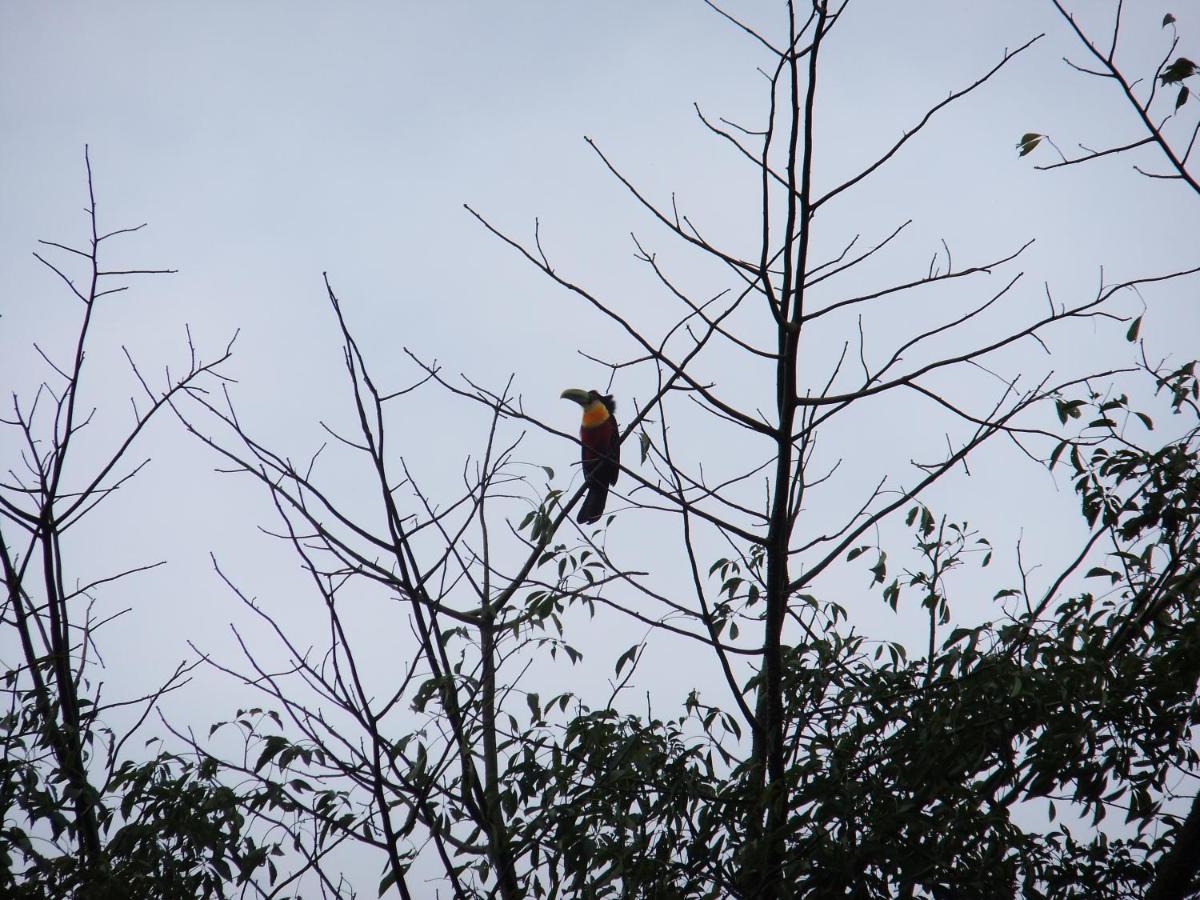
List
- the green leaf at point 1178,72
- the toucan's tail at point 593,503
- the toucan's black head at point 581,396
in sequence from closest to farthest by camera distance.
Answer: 1. the green leaf at point 1178,72
2. the toucan's tail at point 593,503
3. the toucan's black head at point 581,396

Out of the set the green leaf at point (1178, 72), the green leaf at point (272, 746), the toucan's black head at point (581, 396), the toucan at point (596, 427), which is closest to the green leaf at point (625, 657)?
the green leaf at point (272, 746)

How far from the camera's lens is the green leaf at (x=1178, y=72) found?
1.78 metres

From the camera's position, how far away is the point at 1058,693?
2098 millimetres

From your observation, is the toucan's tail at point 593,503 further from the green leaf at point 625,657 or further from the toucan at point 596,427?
the green leaf at point 625,657

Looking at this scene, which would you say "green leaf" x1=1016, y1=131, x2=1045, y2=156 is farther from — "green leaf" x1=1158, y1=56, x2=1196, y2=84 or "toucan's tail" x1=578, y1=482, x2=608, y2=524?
"toucan's tail" x1=578, y1=482, x2=608, y2=524

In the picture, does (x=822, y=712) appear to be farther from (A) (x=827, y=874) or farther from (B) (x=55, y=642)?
(B) (x=55, y=642)

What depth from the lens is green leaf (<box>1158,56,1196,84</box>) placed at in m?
1.78

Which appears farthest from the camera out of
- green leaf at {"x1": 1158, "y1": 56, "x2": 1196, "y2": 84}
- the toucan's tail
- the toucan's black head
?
the toucan's black head

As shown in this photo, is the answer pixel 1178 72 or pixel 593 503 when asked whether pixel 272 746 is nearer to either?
pixel 1178 72

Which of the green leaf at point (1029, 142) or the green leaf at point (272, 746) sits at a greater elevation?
the green leaf at point (1029, 142)

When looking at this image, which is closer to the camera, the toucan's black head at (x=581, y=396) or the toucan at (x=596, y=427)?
the toucan at (x=596, y=427)

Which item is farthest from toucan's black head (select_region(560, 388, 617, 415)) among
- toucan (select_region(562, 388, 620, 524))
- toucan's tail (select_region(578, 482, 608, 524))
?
toucan's tail (select_region(578, 482, 608, 524))

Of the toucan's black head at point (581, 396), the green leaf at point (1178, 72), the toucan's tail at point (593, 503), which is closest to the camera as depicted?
the green leaf at point (1178, 72)

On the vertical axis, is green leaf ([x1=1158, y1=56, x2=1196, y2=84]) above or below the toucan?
below
